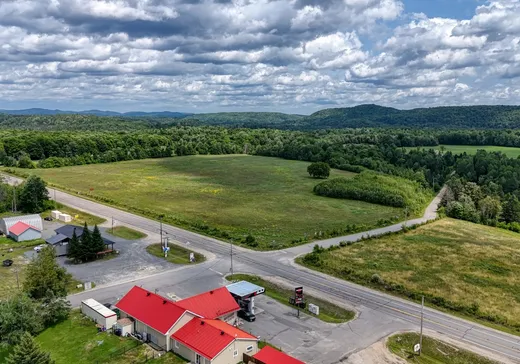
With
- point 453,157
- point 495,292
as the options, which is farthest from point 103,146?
point 495,292

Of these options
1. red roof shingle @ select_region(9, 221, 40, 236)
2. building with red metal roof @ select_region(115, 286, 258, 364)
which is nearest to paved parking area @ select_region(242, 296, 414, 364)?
building with red metal roof @ select_region(115, 286, 258, 364)

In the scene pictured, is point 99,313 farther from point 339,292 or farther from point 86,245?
point 339,292

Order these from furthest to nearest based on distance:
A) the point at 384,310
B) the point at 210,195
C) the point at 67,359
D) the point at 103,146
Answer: the point at 103,146, the point at 210,195, the point at 384,310, the point at 67,359

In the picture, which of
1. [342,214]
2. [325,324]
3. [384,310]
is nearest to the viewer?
[325,324]

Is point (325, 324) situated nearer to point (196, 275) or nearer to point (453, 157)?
point (196, 275)

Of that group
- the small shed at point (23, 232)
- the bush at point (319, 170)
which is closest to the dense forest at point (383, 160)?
the bush at point (319, 170)
